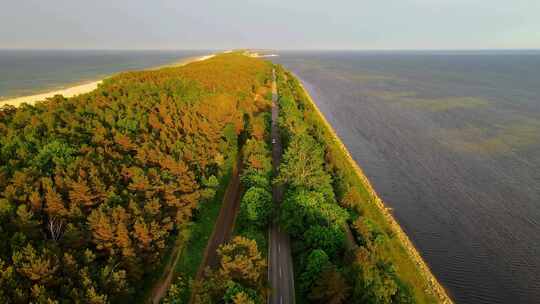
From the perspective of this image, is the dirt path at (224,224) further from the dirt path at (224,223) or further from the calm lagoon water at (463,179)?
the calm lagoon water at (463,179)

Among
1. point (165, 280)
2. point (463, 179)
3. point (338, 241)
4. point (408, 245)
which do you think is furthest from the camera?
point (463, 179)

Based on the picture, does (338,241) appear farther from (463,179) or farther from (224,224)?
(463,179)

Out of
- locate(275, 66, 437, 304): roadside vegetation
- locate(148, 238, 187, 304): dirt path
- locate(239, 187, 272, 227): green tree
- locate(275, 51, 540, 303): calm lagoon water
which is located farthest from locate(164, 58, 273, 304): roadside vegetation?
locate(275, 51, 540, 303): calm lagoon water

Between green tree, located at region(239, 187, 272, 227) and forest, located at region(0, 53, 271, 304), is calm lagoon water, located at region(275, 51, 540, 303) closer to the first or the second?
green tree, located at region(239, 187, 272, 227)

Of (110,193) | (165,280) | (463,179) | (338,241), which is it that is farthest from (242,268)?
(463,179)

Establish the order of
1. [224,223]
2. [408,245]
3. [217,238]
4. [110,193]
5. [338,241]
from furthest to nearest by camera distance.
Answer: [224,223], [408,245], [217,238], [338,241], [110,193]

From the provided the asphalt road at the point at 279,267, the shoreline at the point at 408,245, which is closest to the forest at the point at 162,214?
the asphalt road at the point at 279,267
